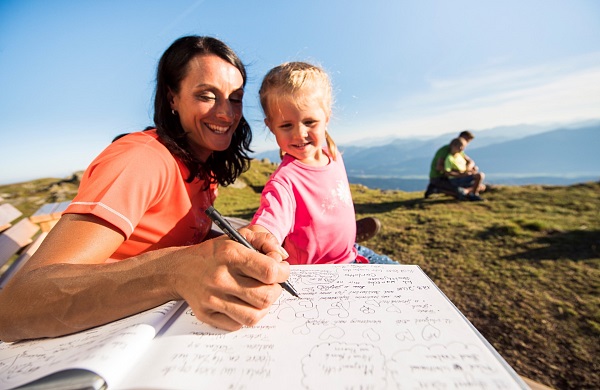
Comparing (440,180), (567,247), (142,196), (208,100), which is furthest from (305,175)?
(440,180)

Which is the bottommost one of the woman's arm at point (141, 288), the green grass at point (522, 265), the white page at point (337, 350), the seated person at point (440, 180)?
the green grass at point (522, 265)

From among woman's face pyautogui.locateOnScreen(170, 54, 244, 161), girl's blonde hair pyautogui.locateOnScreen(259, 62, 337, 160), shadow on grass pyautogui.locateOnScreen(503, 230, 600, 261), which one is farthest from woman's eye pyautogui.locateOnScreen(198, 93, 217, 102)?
shadow on grass pyautogui.locateOnScreen(503, 230, 600, 261)

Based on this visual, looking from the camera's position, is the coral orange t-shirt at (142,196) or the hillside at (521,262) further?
the hillside at (521,262)

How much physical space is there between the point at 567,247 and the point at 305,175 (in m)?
5.31

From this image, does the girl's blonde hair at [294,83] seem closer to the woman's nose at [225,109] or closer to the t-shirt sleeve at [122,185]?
the woman's nose at [225,109]

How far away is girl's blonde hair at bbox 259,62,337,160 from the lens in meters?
1.92

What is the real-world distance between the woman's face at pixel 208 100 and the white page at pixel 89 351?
131 cm

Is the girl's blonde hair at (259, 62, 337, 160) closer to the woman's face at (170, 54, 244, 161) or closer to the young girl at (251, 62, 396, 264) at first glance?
the young girl at (251, 62, 396, 264)

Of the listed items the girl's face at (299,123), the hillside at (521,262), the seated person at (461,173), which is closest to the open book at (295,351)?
the girl's face at (299,123)

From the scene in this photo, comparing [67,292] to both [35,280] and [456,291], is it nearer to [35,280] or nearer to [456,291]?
[35,280]

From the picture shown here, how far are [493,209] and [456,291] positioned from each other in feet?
15.4

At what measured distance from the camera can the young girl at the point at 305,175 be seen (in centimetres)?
191

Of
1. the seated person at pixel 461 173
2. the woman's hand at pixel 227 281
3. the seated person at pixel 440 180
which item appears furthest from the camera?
the seated person at pixel 440 180

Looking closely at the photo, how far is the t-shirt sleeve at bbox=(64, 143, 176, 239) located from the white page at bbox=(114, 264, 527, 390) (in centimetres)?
52
